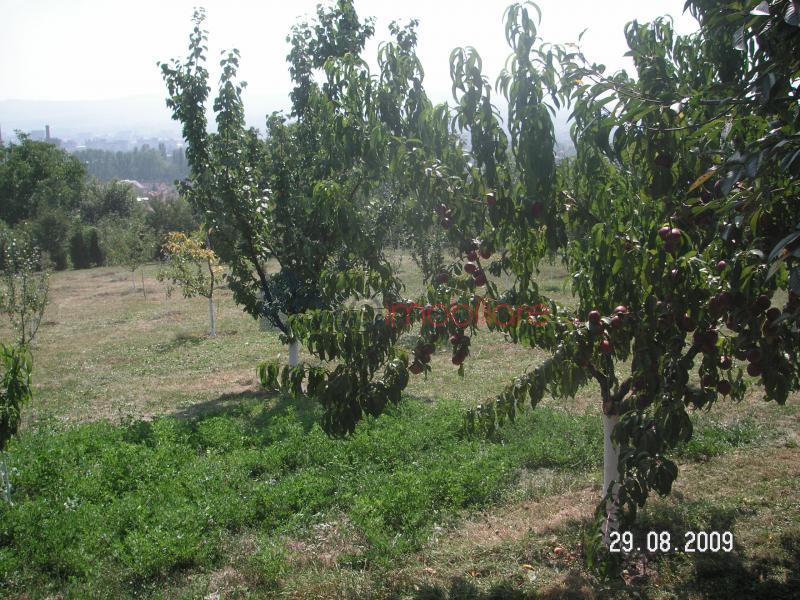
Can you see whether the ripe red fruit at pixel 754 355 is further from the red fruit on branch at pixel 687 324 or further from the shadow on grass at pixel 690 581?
the shadow on grass at pixel 690 581

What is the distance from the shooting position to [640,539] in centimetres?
488

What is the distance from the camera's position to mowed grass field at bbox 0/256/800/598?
180 inches

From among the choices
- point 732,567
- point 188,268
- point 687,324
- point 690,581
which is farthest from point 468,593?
point 188,268

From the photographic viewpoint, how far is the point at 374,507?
5.61m

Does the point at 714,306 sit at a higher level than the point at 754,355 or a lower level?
higher

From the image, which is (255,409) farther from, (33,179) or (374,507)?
(33,179)

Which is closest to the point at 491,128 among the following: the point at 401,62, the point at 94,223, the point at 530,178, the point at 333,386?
the point at 530,178

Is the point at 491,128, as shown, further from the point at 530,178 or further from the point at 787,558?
the point at 787,558

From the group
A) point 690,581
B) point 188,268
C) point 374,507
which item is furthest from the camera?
point 188,268

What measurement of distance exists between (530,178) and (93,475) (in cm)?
508

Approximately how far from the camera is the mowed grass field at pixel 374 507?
15.0ft

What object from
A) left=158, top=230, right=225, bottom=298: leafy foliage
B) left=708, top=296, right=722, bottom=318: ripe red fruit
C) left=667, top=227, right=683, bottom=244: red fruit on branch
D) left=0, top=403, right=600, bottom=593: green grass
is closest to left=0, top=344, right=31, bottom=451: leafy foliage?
left=0, top=403, right=600, bottom=593: green grass

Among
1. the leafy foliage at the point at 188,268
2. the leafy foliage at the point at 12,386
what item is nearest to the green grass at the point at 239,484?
the leafy foliage at the point at 12,386
